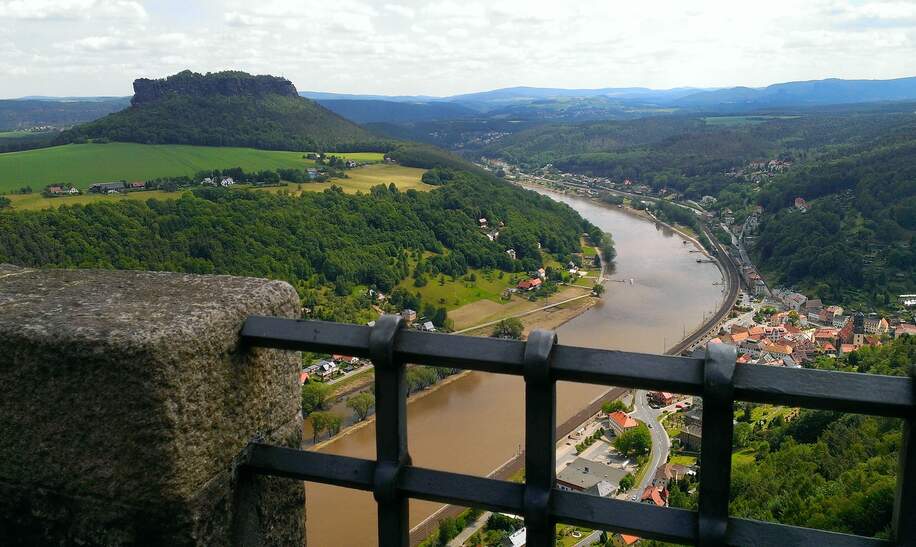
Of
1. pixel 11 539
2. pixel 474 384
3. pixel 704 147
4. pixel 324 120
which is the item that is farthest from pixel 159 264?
pixel 704 147

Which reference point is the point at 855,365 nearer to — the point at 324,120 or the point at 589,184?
the point at 589,184

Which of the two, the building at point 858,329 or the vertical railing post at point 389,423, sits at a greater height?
the vertical railing post at point 389,423

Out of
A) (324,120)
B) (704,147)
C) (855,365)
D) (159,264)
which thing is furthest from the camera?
(704,147)

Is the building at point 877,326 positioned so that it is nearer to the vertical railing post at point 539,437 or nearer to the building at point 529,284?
the building at point 529,284

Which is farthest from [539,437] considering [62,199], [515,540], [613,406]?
[62,199]

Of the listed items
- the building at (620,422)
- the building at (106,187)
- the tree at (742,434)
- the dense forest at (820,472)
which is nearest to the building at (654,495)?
the dense forest at (820,472)
